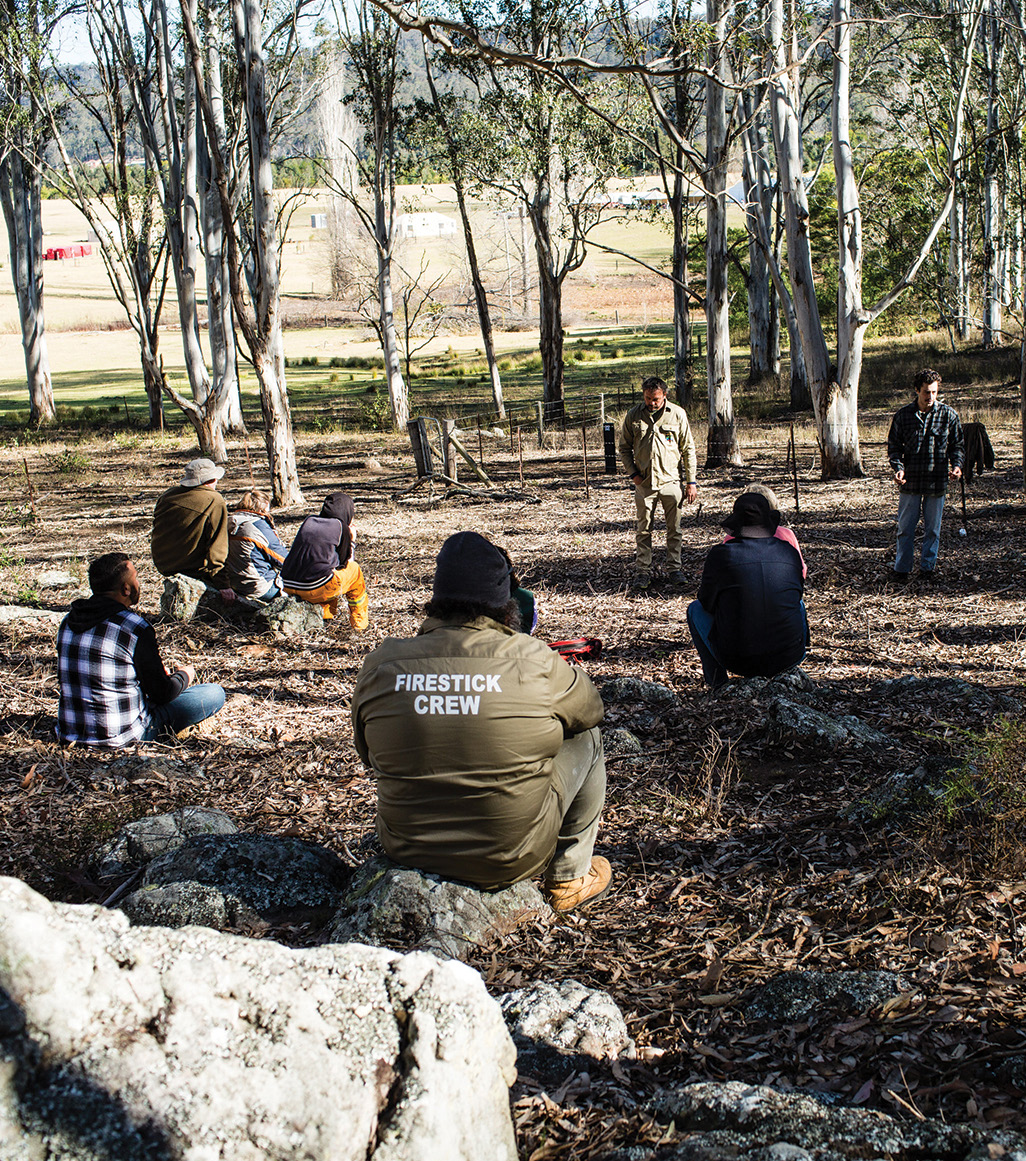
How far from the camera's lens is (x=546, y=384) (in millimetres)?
28359

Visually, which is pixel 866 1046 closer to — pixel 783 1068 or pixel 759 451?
pixel 783 1068

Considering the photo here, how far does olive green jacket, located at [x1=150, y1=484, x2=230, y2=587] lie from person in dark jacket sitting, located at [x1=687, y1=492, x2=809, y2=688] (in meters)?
4.38

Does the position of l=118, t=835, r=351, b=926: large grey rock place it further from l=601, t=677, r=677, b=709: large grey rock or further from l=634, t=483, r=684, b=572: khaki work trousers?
l=634, t=483, r=684, b=572: khaki work trousers

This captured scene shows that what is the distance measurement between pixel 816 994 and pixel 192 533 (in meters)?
6.69

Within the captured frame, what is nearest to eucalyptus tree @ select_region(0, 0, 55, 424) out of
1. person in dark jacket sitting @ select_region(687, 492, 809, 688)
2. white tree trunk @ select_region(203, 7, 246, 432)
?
white tree trunk @ select_region(203, 7, 246, 432)

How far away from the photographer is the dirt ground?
2600 millimetres

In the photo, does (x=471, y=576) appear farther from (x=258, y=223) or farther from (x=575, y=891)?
(x=258, y=223)

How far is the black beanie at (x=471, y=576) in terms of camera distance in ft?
10.6

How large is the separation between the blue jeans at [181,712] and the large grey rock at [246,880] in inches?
75.9

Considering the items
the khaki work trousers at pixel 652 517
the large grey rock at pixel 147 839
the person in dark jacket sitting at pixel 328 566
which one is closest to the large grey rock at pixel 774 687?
the large grey rock at pixel 147 839

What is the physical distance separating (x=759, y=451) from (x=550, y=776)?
1556 cm

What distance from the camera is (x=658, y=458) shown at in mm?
8859

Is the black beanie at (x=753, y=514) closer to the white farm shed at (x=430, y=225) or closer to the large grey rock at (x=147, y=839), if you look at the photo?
the large grey rock at (x=147, y=839)

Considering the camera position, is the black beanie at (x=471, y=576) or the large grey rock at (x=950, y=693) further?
the large grey rock at (x=950, y=693)
